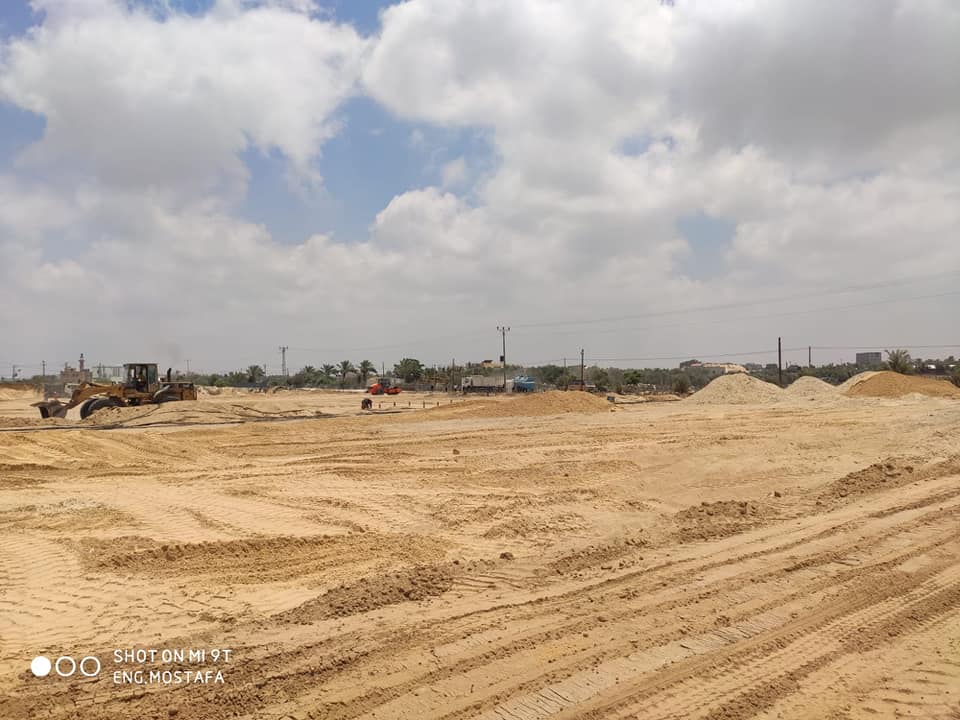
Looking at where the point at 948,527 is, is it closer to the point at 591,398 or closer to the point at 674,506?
the point at 674,506

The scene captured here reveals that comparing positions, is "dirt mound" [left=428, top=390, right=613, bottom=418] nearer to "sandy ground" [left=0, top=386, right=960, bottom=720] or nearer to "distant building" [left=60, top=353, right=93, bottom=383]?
"sandy ground" [left=0, top=386, right=960, bottom=720]

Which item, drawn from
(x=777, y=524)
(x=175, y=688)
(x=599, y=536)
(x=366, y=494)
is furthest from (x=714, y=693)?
(x=366, y=494)

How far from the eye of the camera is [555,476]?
16469 mm

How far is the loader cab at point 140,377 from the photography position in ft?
124

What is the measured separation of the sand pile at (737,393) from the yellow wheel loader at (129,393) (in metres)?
33.4

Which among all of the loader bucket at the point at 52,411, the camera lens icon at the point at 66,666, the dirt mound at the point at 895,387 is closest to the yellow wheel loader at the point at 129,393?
the loader bucket at the point at 52,411

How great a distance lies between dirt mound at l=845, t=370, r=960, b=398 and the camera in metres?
47.4

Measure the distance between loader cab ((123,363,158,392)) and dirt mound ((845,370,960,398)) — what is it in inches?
1723

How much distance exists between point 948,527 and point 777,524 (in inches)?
85.1

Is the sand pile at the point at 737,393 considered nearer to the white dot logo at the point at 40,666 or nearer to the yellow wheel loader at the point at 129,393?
the yellow wheel loader at the point at 129,393

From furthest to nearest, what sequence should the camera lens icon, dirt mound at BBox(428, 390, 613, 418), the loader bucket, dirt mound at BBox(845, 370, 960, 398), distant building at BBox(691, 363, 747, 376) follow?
1. distant building at BBox(691, 363, 747, 376)
2. dirt mound at BBox(845, 370, 960, 398)
3. dirt mound at BBox(428, 390, 613, 418)
4. the loader bucket
5. the camera lens icon

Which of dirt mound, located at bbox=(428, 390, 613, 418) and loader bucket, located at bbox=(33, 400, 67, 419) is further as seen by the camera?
dirt mound, located at bbox=(428, 390, 613, 418)

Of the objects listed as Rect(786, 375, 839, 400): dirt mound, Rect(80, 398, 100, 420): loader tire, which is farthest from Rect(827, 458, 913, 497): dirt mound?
Rect(786, 375, 839, 400): dirt mound

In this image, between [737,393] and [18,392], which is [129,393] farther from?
[18,392]
